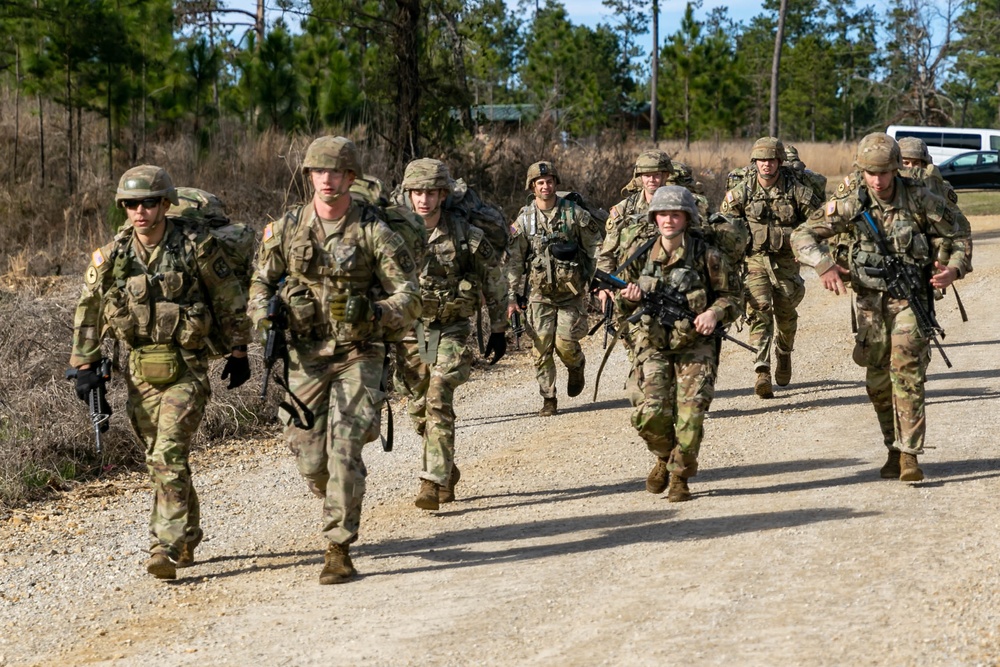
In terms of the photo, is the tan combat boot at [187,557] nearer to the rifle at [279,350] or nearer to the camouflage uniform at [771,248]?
the rifle at [279,350]

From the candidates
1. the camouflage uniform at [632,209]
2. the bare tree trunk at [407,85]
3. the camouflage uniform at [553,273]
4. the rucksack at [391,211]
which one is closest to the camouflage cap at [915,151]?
the camouflage uniform at [632,209]

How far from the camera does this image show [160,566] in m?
6.21

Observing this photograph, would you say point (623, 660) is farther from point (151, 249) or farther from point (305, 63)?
point (305, 63)

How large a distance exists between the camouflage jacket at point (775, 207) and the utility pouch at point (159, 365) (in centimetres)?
546

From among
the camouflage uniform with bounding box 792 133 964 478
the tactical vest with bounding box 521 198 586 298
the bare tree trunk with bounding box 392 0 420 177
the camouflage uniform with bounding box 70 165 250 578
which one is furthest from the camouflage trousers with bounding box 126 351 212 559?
the bare tree trunk with bounding box 392 0 420 177

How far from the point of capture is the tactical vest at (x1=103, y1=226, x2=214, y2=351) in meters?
6.26

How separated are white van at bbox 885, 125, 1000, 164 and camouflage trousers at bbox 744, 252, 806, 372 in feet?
110

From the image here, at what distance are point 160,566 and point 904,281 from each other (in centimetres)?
428

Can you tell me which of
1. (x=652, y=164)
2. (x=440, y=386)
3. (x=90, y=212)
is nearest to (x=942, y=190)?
(x=652, y=164)

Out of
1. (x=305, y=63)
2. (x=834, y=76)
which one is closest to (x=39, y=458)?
(x=305, y=63)

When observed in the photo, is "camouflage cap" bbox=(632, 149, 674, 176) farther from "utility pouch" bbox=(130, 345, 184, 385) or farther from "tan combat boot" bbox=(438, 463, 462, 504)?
"utility pouch" bbox=(130, 345, 184, 385)

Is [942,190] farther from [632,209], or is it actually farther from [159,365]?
[159,365]

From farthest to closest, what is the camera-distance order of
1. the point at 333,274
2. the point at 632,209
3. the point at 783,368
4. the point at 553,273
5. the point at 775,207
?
the point at 783,368 < the point at 775,207 < the point at 553,273 < the point at 632,209 < the point at 333,274

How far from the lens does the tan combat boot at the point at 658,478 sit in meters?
7.58
